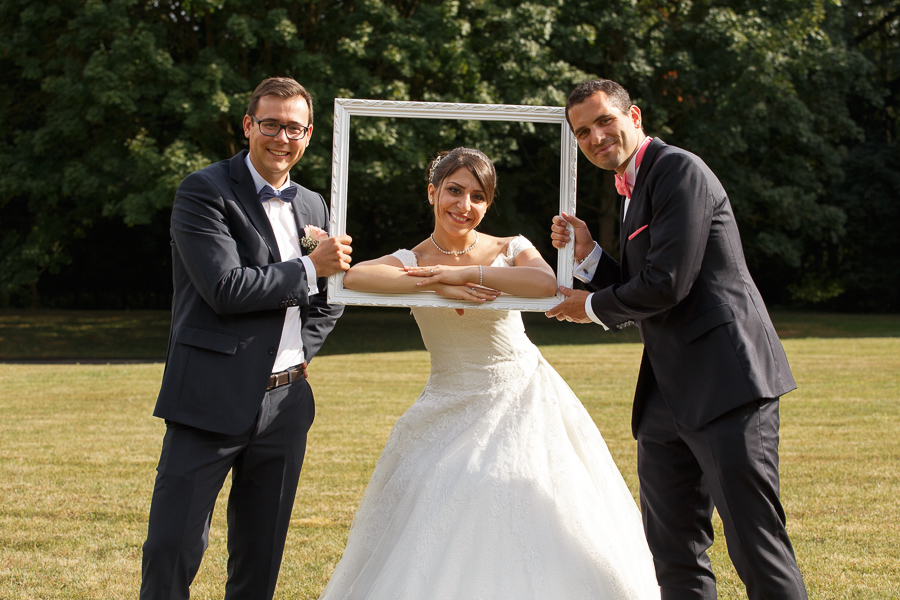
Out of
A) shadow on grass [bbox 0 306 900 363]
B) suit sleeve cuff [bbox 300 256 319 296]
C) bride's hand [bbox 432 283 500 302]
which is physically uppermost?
suit sleeve cuff [bbox 300 256 319 296]

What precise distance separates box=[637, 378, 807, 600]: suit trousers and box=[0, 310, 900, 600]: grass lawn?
1155 millimetres

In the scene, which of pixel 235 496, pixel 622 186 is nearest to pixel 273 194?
pixel 235 496

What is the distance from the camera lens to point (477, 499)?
3543mm

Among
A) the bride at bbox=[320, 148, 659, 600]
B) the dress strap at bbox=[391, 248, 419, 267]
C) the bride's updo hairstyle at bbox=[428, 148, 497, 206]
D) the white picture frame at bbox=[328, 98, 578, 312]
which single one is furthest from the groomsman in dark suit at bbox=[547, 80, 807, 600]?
→ the dress strap at bbox=[391, 248, 419, 267]

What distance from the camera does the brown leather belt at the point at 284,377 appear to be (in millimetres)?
3488

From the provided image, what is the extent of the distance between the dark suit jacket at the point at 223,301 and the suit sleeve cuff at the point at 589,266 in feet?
4.26

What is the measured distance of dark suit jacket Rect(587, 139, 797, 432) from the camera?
3.12 metres

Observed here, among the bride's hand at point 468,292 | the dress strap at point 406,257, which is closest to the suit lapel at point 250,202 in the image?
the dress strap at point 406,257

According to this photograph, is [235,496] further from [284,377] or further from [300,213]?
[300,213]

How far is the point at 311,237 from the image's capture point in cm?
363

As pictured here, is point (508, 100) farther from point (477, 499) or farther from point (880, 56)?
point (880, 56)

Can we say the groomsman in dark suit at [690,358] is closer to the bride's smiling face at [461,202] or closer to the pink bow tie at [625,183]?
the pink bow tie at [625,183]

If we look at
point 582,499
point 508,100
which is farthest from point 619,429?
point 508,100

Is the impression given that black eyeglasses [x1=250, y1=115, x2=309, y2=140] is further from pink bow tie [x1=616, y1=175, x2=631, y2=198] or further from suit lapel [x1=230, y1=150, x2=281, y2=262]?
pink bow tie [x1=616, y1=175, x2=631, y2=198]
